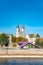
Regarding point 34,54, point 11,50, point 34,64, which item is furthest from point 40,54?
point 34,64

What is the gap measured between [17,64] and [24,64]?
1.80 feet

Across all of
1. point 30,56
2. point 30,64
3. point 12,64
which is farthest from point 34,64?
point 30,56

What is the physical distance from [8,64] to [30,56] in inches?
335

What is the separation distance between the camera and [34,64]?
69.1 ft

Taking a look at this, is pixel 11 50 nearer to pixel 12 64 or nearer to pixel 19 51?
pixel 19 51

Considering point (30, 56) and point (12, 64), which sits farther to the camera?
point (30, 56)

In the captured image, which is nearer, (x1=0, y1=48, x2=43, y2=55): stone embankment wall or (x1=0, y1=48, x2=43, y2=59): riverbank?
(x1=0, y1=48, x2=43, y2=59): riverbank

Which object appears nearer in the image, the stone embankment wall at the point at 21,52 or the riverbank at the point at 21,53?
the riverbank at the point at 21,53

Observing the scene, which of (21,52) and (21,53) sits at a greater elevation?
(21,52)

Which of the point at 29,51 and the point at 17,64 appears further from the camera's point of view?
the point at 29,51

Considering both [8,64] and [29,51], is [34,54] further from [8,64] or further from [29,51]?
[8,64]

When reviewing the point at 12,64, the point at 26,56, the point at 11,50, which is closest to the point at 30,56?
the point at 26,56

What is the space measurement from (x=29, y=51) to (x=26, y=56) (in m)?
0.86

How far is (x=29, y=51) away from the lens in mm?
30125
